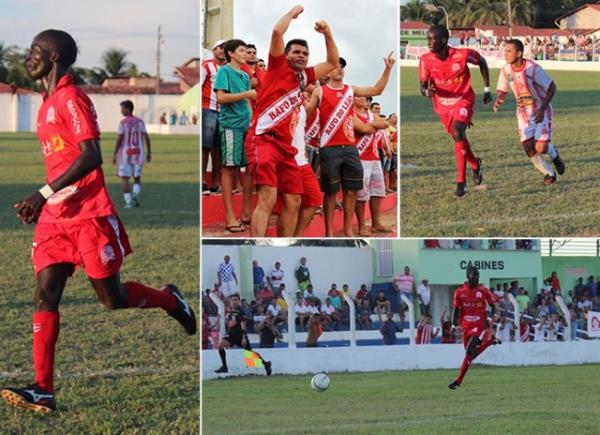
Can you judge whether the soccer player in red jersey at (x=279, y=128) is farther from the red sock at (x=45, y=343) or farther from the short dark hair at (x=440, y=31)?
the red sock at (x=45, y=343)

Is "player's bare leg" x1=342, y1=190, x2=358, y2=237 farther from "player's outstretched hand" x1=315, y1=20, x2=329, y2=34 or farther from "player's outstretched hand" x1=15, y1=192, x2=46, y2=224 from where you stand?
"player's outstretched hand" x1=15, y1=192, x2=46, y2=224

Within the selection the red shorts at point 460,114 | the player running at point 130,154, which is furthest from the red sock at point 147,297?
the player running at point 130,154

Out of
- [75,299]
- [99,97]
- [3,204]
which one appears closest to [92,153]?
[75,299]

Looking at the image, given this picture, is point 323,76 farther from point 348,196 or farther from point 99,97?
point 99,97

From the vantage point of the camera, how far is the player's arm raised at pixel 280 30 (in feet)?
28.2

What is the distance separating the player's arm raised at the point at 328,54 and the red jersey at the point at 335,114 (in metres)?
0.25

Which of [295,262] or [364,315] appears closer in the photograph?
[295,262]

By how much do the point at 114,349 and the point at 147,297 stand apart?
178 centimetres

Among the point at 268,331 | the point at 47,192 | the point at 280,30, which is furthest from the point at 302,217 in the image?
the point at 47,192

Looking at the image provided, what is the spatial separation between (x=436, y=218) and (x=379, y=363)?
111cm

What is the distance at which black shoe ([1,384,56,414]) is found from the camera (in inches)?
311

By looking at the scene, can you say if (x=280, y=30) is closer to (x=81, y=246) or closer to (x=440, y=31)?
(x=440, y=31)

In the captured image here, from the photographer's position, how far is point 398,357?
9625 millimetres

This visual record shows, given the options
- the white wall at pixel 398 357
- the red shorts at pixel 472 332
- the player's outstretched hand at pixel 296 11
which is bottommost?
the white wall at pixel 398 357
